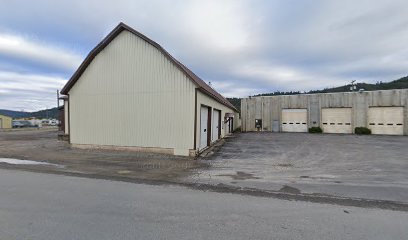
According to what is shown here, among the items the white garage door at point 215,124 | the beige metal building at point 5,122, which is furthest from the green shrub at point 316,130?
the beige metal building at point 5,122

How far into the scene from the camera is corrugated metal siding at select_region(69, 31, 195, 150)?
546 inches

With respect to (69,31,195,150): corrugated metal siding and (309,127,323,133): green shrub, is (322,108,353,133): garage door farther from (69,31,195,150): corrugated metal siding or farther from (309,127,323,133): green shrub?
(69,31,195,150): corrugated metal siding

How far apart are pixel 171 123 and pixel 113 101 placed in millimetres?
4074

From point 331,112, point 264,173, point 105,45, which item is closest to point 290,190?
point 264,173

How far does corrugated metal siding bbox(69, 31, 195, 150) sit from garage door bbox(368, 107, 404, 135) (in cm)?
2752

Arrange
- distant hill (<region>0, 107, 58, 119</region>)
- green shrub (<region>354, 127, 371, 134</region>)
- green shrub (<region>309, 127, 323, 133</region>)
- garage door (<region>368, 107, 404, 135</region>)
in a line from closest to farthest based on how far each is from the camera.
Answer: garage door (<region>368, 107, 404, 135</region>) → green shrub (<region>354, 127, 371, 134</region>) → green shrub (<region>309, 127, 323, 133</region>) → distant hill (<region>0, 107, 58, 119</region>)

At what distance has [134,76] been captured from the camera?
14.9 meters

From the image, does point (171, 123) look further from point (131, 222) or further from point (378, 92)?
point (378, 92)

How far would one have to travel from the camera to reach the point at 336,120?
3328cm

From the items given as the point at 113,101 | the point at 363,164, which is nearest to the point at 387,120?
the point at 363,164

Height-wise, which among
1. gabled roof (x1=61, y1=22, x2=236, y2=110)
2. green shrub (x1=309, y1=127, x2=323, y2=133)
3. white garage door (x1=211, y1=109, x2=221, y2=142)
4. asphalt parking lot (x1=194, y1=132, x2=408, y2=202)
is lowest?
asphalt parking lot (x1=194, y1=132, x2=408, y2=202)

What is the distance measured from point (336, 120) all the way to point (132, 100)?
90.9ft

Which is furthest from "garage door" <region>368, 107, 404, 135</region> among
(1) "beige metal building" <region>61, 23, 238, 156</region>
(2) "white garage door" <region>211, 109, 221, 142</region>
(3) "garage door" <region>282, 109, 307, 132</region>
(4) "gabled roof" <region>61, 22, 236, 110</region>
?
(4) "gabled roof" <region>61, 22, 236, 110</region>

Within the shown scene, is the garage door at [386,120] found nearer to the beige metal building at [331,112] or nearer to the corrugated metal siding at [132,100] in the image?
the beige metal building at [331,112]
